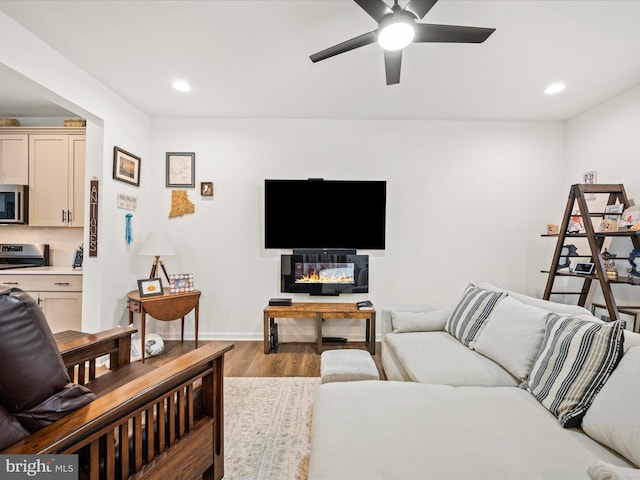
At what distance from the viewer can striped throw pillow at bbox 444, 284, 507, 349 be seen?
7.16 ft

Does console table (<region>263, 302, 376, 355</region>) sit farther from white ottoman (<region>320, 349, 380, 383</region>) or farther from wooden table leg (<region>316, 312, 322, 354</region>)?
white ottoman (<region>320, 349, 380, 383</region>)

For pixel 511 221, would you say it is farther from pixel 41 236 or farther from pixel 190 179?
pixel 41 236

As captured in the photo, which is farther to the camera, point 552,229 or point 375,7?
point 552,229

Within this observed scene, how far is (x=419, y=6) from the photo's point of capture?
5.16ft

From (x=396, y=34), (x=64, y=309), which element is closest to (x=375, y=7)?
(x=396, y=34)

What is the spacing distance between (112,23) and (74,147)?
1.77m

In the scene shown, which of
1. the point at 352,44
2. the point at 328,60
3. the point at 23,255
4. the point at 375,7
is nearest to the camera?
the point at 375,7

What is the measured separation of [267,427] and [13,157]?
12.4 ft

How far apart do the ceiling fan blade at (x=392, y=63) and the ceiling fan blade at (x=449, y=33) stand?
190 mm

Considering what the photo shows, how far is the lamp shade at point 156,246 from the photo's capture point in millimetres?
3129

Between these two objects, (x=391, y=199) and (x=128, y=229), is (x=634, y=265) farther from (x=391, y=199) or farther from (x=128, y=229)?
(x=128, y=229)

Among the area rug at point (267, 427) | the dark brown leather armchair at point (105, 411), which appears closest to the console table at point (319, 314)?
the area rug at point (267, 427)

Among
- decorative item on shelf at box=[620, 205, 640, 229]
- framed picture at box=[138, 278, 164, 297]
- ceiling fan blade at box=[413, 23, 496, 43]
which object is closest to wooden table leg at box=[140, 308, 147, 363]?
framed picture at box=[138, 278, 164, 297]

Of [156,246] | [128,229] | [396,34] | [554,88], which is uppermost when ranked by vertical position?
[554,88]
